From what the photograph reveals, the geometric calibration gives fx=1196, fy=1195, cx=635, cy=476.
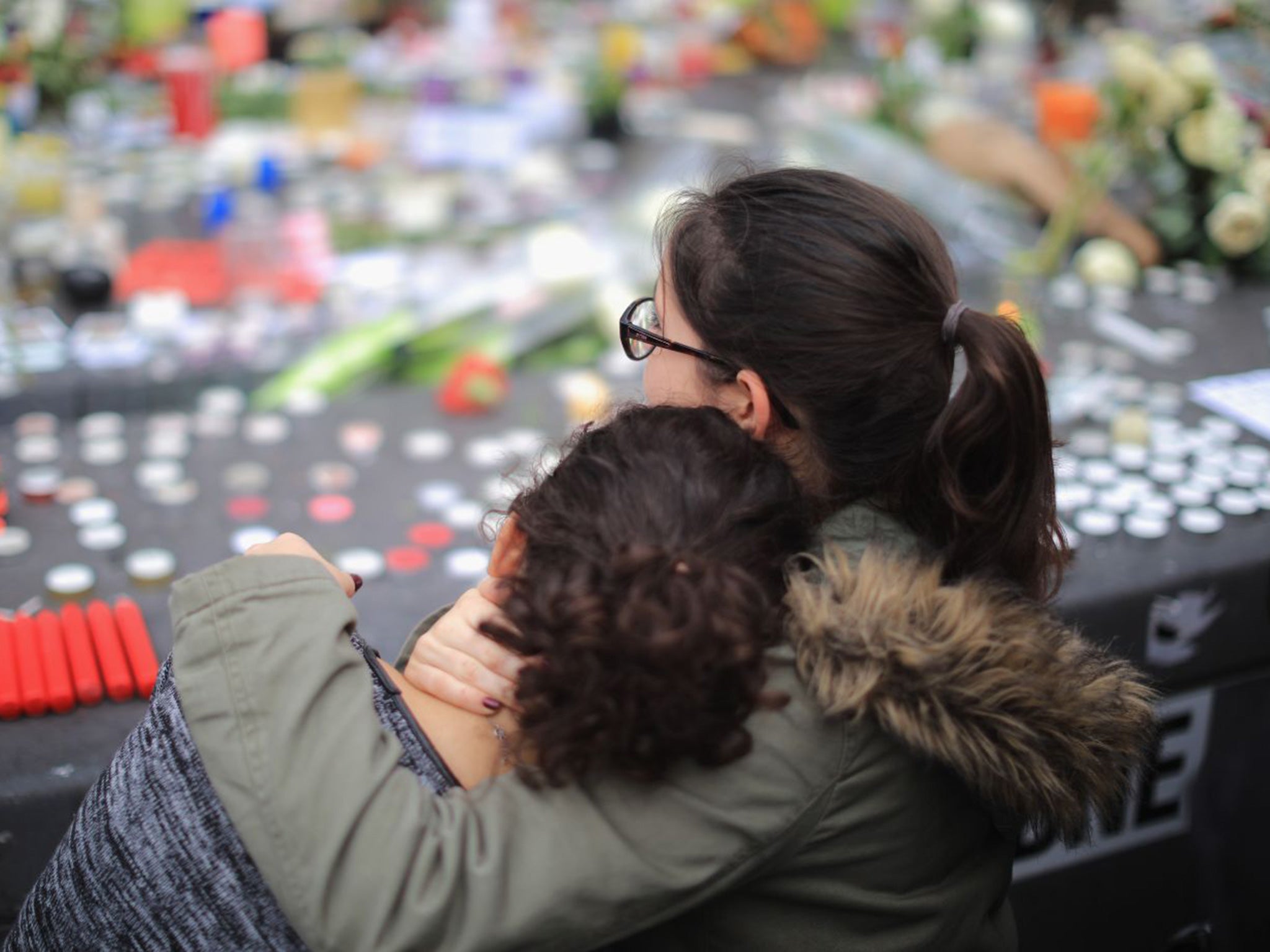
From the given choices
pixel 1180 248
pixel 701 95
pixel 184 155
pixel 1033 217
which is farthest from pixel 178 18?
pixel 1180 248

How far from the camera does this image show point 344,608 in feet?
2.96

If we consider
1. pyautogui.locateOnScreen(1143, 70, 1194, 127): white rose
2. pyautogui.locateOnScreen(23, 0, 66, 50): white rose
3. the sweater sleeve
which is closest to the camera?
the sweater sleeve

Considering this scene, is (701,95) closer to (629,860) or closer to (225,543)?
(225,543)

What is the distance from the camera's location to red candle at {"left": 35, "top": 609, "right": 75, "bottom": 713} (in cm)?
127

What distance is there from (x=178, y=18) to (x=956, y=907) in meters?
4.29

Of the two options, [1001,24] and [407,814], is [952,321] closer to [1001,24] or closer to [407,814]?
[407,814]

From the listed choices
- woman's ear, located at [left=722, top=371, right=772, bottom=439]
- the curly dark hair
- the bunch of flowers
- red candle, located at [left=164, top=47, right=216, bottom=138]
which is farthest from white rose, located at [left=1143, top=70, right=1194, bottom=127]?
red candle, located at [left=164, top=47, right=216, bottom=138]

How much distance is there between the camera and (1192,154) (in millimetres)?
2629

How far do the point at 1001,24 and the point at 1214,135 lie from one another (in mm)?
2028

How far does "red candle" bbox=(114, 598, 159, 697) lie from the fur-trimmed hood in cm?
76

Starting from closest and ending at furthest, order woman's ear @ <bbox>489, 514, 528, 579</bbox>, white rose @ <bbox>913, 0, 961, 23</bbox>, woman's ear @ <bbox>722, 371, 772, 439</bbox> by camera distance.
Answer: woman's ear @ <bbox>489, 514, 528, 579</bbox> → woman's ear @ <bbox>722, 371, 772, 439</bbox> → white rose @ <bbox>913, 0, 961, 23</bbox>

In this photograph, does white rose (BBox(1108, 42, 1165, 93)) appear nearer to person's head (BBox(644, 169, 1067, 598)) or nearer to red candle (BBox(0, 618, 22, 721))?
person's head (BBox(644, 169, 1067, 598))

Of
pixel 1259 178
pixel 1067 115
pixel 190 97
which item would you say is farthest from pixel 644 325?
pixel 190 97

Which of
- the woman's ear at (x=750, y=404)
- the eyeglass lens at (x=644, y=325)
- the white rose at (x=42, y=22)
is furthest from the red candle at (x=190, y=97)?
the woman's ear at (x=750, y=404)
